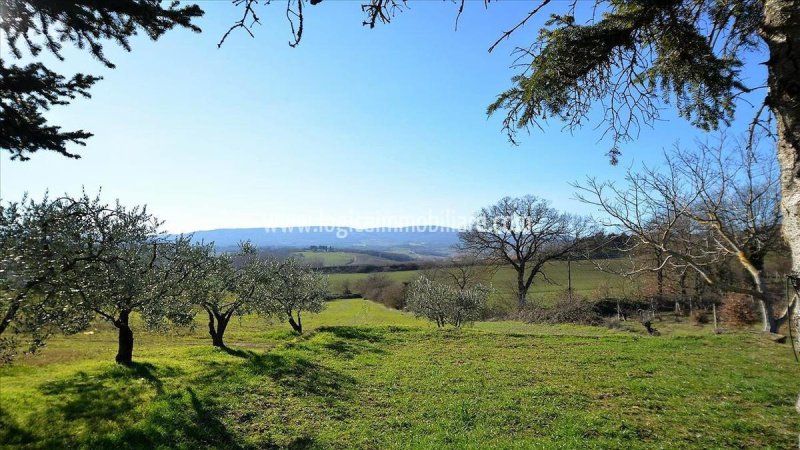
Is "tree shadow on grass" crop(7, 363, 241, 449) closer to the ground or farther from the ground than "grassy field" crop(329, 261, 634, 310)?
farther from the ground

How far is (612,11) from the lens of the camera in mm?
4824

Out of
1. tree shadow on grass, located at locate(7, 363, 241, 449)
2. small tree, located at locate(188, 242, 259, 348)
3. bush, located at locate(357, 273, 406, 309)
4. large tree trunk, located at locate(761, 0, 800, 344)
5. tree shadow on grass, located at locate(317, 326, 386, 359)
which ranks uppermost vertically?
large tree trunk, located at locate(761, 0, 800, 344)

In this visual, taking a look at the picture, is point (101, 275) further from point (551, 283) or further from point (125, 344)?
point (551, 283)

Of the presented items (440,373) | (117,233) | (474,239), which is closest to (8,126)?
(117,233)

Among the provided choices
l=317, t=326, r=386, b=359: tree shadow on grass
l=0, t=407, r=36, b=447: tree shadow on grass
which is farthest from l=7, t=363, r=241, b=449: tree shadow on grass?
l=317, t=326, r=386, b=359: tree shadow on grass

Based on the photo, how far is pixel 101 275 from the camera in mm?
13688

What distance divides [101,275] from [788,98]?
18.0 metres

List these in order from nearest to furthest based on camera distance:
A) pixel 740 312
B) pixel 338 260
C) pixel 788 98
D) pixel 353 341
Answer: pixel 788 98 < pixel 353 341 < pixel 740 312 < pixel 338 260

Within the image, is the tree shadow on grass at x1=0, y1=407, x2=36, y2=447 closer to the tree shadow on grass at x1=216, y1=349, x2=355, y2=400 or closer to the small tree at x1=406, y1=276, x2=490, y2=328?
the tree shadow on grass at x1=216, y1=349, x2=355, y2=400

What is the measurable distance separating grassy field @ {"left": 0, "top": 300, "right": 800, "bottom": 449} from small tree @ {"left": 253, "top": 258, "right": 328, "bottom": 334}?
7.41 m

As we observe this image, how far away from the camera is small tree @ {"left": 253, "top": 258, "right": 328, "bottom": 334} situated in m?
27.0

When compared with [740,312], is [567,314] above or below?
below

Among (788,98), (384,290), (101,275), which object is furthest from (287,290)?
(384,290)

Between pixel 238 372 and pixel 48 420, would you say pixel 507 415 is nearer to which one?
pixel 238 372
